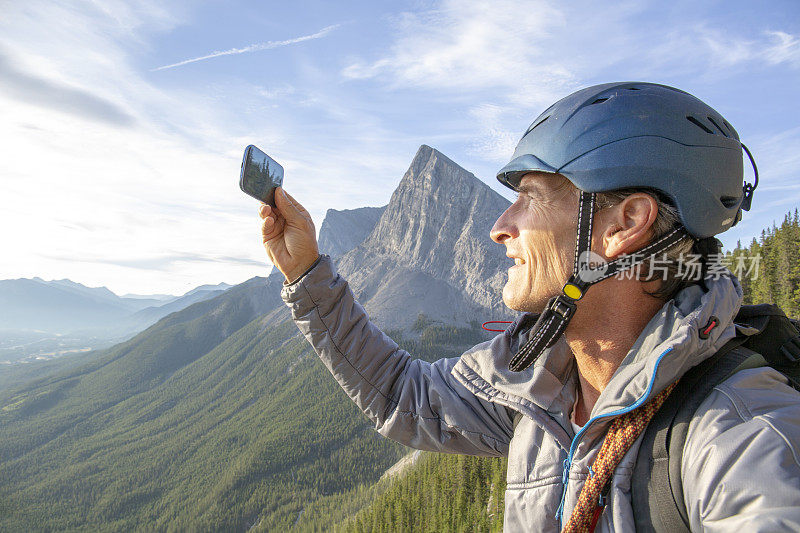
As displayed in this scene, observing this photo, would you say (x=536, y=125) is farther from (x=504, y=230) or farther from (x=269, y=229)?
(x=269, y=229)

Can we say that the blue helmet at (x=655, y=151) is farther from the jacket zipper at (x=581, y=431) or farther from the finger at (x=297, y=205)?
the finger at (x=297, y=205)

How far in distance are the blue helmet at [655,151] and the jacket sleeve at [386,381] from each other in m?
1.85

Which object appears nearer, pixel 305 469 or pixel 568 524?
pixel 568 524

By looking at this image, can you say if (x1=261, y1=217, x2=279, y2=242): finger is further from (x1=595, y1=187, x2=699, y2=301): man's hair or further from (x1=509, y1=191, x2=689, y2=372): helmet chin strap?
(x1=595, y1=187, x2=699, y2=301): man's hair

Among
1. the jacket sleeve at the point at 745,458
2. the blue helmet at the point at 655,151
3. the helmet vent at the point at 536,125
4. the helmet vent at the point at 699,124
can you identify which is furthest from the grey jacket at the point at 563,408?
the helmet vent at the point at 536,125

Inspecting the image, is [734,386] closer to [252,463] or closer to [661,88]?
[661,88]

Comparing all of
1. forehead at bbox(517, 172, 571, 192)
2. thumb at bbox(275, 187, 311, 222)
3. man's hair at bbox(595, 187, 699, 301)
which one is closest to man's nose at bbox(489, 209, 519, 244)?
forehead at bbox(517, 172, 571, 192)

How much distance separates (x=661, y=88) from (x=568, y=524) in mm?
3049

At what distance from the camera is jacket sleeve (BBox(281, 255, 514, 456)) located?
141 inches

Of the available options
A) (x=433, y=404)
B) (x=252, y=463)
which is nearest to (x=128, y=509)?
(x=252, y=463)

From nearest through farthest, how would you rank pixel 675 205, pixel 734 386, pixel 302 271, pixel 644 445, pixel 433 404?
pixel 734 386 → pixel 644 445 → pixel 675 205 → pixel 302 271 → pixel 433 404

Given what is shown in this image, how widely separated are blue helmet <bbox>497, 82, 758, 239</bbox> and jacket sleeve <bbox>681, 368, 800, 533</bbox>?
133 cm

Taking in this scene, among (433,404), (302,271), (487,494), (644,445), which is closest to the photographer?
(644,445)

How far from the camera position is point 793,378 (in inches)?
103
